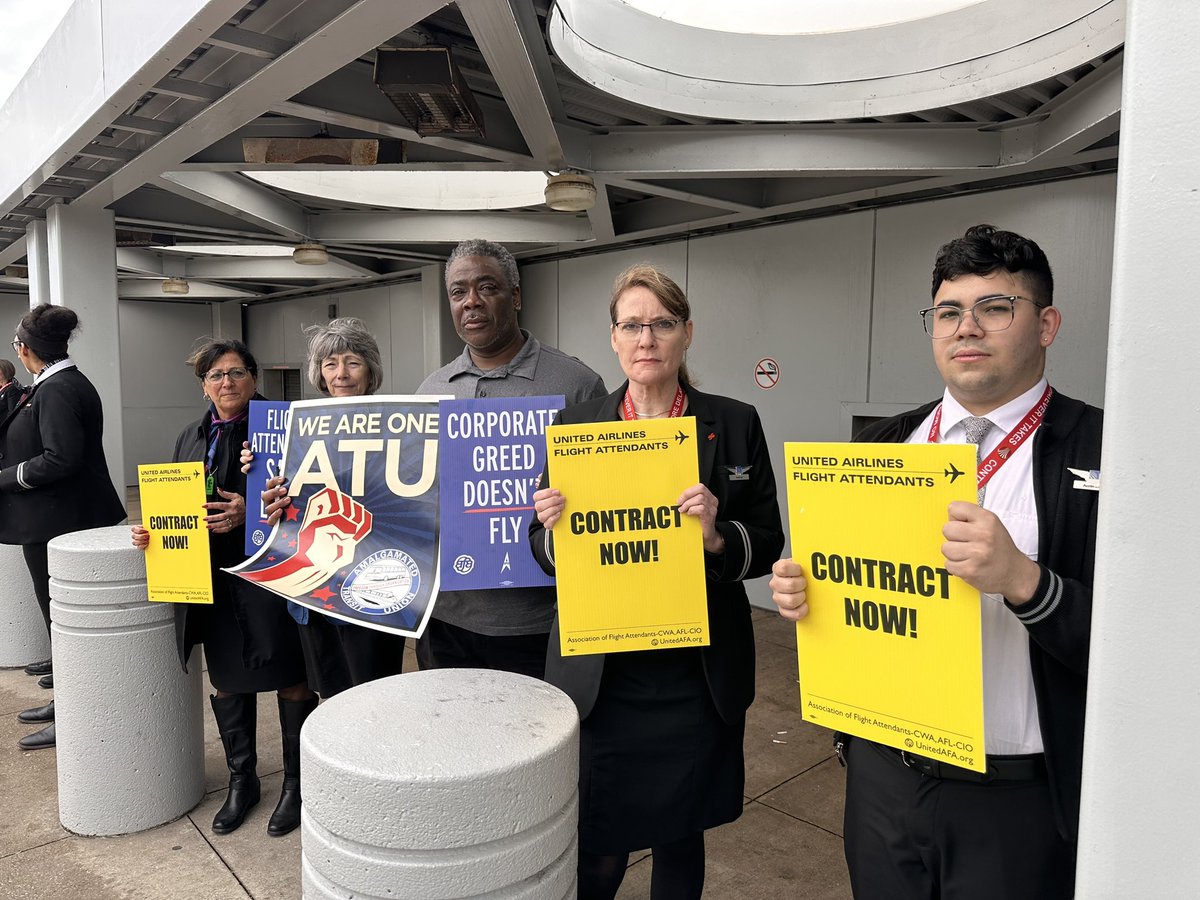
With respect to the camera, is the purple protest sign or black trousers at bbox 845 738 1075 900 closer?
black trousers at bbox 845 738 1075 900

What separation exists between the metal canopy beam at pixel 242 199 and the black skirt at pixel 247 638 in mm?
3311

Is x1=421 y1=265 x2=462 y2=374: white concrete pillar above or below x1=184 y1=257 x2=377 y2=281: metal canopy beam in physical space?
below

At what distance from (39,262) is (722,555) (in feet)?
21.2

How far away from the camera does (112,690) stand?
3242mm

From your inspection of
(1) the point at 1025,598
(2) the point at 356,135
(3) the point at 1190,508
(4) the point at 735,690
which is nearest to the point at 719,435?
(4) the point at 735,690

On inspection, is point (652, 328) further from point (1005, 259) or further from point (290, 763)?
point (290, 763)

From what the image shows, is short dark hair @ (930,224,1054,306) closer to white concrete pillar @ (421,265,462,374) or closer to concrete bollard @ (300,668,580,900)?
concrete bollard @ (300,668,580,900)

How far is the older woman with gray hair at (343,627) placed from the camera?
289 cm

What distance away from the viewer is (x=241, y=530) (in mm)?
3160

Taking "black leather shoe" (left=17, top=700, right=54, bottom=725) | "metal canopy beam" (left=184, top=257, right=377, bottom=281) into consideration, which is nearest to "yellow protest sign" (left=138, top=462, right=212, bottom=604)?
"black leather shoe" (left=17, top=700, right=54, bottom=725)

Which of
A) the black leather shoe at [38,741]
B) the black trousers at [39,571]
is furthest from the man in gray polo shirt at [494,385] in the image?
the black trousers at [39,571]

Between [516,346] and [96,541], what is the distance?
215 centimetres

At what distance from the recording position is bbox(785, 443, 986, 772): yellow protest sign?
1345 mm

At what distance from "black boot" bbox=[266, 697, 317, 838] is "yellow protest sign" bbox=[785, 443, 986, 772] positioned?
255 centimetres
